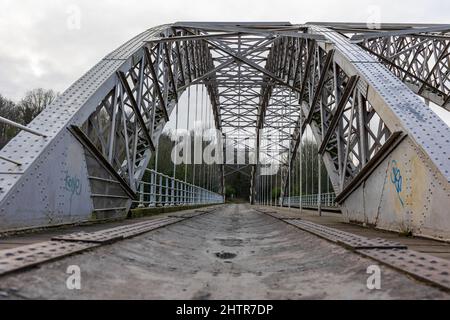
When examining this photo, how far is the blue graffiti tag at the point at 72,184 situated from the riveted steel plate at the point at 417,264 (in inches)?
158

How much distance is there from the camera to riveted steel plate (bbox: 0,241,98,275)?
87.2 inches

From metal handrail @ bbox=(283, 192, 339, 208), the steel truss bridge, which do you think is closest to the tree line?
the steel truss bridge

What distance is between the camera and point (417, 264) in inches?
97.2

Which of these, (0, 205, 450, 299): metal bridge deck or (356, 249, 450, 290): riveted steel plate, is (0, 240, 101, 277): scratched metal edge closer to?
(0, 205, 450, 299): metal bridge deck

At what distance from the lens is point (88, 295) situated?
6.61 ft

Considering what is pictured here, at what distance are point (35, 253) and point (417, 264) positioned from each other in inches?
93.3

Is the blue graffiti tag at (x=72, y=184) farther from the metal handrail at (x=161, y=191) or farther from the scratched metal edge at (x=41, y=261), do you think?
the metal handrail at (x=161, y=191)

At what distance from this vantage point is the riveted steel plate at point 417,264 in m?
2.11

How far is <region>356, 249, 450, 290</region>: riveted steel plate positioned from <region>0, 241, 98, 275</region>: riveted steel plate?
204 centimetres

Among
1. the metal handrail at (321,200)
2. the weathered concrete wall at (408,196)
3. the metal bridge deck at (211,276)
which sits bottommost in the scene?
the metal handrail at (321,200)

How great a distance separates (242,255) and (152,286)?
5.81 ft

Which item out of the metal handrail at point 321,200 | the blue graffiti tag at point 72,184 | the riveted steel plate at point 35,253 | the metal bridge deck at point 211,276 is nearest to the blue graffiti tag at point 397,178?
the metal bridge deck at point 211,276
